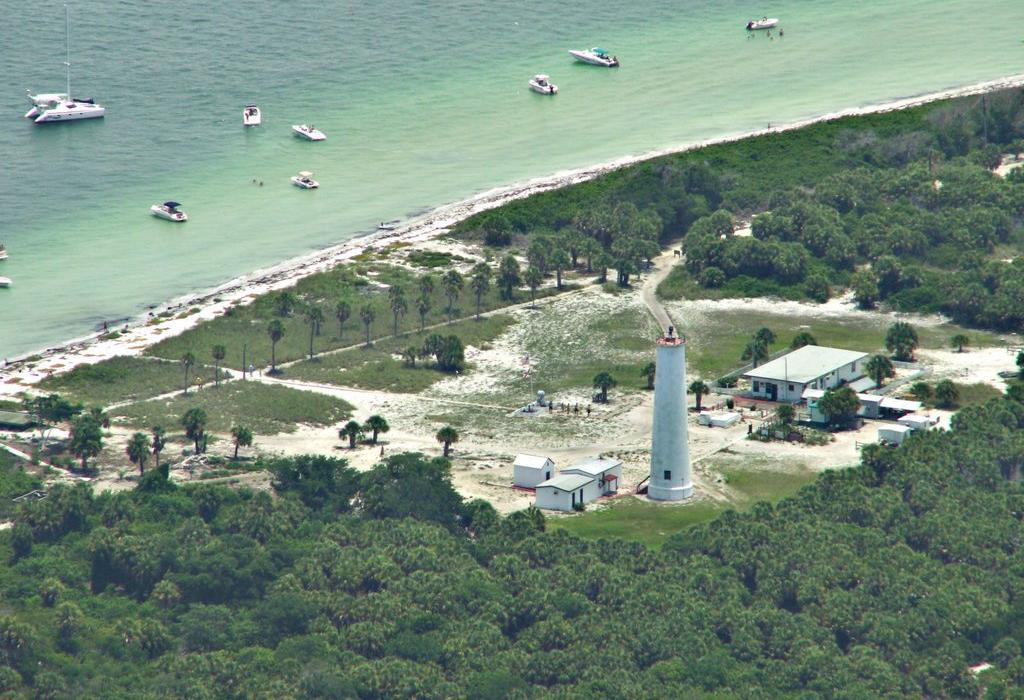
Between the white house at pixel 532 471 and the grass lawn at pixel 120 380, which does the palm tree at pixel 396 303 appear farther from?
the white house at pixel 532 471

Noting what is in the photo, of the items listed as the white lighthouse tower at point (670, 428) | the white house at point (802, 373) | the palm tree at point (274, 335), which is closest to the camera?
the white lighthouse tower at point (670, 428)

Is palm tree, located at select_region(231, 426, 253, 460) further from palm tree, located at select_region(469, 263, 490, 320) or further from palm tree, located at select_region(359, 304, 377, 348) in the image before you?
palm tree, located at select_region(469, 263, 490, 320)

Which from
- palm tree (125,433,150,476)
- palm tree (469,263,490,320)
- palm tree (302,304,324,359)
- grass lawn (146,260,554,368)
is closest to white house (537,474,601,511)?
palm tree (125,433,150,476)

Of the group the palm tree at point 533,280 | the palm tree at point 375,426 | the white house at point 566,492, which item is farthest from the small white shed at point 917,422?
the palm tree at point 533,280

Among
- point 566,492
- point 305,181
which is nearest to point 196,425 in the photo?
point 566,492

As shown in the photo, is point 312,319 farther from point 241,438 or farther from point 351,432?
point 241,438

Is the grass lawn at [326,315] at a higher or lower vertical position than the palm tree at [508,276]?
lower
